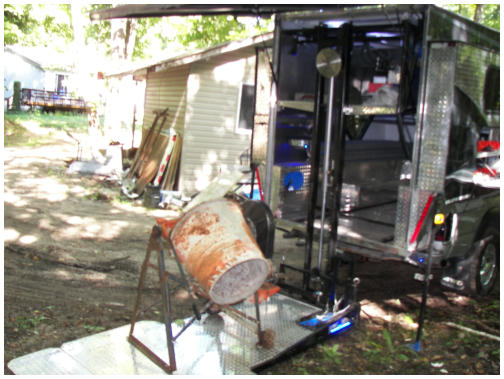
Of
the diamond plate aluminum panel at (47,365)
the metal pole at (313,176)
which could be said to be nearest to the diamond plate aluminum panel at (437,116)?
the metal pole at (313,176)

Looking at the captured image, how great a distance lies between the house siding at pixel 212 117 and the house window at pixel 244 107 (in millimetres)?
101

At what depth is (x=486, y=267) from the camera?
6102mm

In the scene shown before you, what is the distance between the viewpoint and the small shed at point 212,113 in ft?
38.9

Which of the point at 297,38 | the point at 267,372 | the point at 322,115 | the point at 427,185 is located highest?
the point at 297,38

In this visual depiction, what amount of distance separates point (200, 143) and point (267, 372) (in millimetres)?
8653

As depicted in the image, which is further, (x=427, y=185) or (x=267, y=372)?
(x=427, y=185)

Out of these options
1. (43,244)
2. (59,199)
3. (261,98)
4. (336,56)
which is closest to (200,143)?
(59,199)

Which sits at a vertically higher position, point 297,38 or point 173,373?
point 297,38

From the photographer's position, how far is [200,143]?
12.1 metres

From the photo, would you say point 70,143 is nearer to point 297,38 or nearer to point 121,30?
point 121,30

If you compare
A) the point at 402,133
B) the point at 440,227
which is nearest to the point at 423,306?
the point at 440,227

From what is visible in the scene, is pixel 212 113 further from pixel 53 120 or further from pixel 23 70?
pixel 23 70

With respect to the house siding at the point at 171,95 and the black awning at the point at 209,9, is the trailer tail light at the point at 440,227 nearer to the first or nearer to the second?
the black awning at the point at 209,9

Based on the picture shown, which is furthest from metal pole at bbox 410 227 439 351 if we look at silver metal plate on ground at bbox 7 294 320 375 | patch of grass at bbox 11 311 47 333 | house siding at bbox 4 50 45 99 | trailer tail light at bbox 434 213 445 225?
house siding at bbox 4 50 45 99
